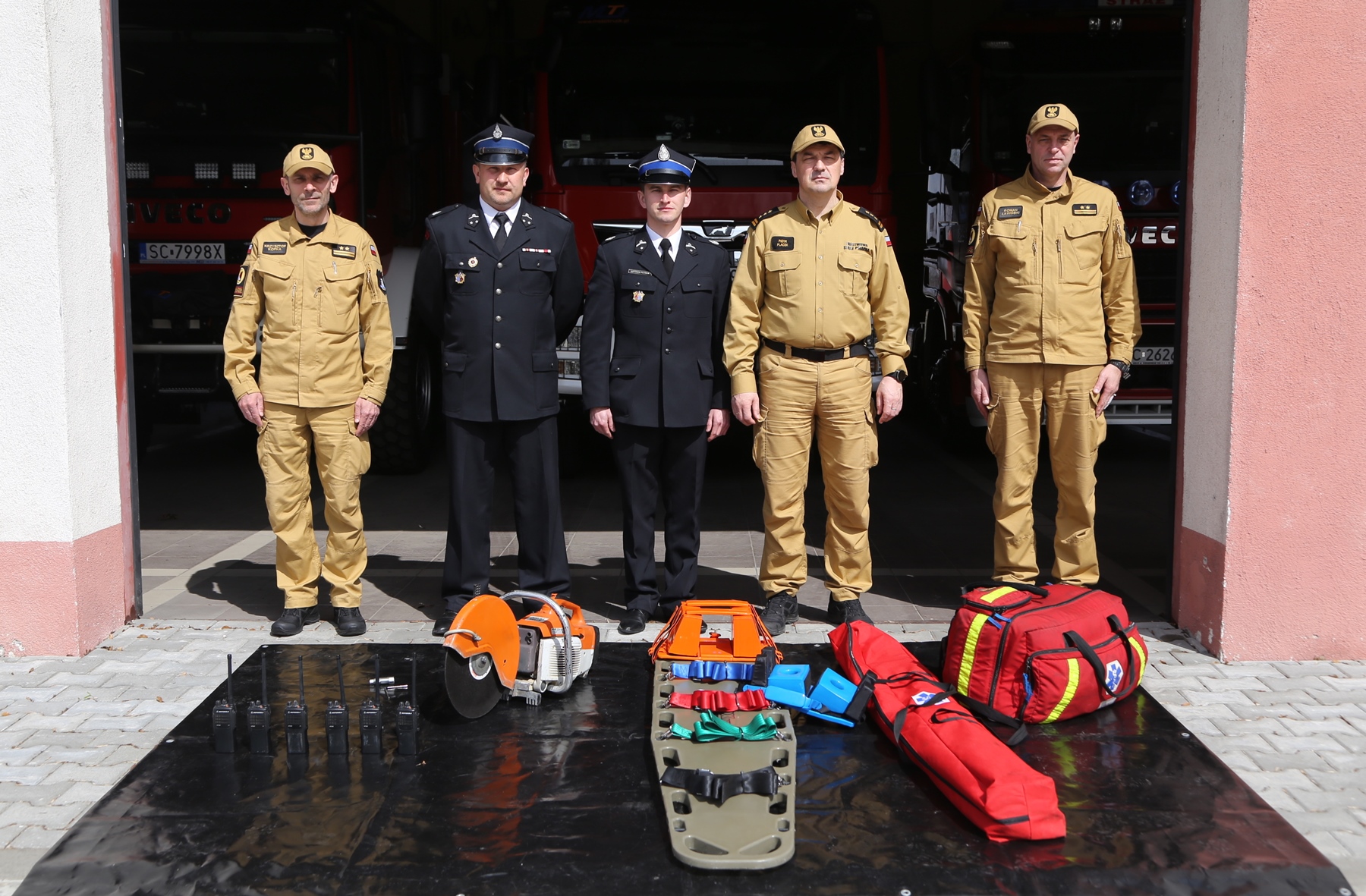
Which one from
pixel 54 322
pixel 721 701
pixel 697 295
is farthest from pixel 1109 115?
pixel 54 322

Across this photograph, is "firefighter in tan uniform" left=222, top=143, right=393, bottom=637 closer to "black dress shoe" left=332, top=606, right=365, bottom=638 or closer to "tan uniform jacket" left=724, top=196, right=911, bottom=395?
"black dress shoe" left=332, top=606, right=365, bottom=638

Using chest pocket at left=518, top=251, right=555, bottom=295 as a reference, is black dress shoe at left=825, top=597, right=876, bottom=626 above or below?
below

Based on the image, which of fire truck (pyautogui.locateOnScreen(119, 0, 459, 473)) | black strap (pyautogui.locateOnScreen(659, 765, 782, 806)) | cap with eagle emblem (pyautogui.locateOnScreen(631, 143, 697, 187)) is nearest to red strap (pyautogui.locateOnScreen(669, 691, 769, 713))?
black strap (pyautogui.locateOnScreen(659, 765, 782, 806))

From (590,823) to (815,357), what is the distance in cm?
228

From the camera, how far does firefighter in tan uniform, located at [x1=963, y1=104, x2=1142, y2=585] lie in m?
4.89

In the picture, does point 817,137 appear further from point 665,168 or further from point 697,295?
point 697,295

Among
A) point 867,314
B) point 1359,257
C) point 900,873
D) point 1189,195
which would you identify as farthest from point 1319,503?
point 900,873

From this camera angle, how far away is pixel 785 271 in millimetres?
4812

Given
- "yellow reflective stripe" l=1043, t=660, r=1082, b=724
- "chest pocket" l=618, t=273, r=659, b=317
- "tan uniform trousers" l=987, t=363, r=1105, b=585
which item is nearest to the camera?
"yellow reflective stripe" l=1043, t=660, r=1082, b=724

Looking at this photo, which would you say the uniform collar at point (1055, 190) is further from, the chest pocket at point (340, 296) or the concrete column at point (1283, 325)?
the chest pocket at point (340, 296)

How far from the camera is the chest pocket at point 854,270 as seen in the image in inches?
189

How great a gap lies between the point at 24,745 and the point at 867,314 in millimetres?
3281

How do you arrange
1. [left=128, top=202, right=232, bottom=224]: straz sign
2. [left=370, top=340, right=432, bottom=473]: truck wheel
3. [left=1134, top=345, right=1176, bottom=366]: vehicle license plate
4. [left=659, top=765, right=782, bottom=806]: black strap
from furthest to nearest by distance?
[left=370, top=340, right=432, bottom=473]: truck wheel < [left=1134, top=345, right=1176, bottom=366]: vehicle license plate < [left=128, top=202, right=232, bottom=224]: straz sign < [left=659, top=765, right=782, bottom=806]: black strap

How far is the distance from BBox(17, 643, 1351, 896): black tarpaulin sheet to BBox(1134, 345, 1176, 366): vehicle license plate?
4382mm
